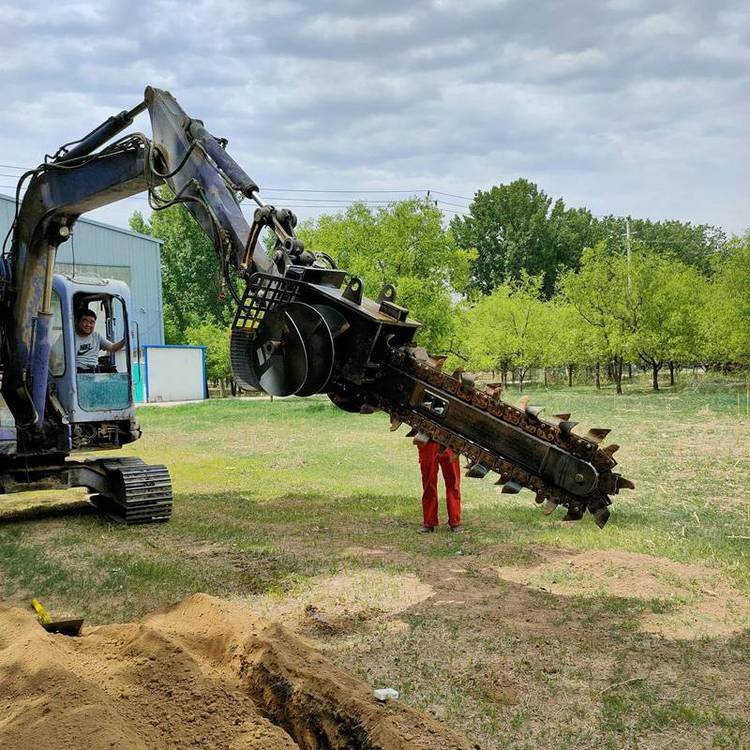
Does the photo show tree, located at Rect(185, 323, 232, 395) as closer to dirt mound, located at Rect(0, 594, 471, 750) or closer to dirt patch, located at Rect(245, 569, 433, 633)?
dirt patch, located at Rect(245, 569, 433, 633)

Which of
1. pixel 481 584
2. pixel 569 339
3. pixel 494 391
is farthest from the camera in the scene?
pixel 569 339

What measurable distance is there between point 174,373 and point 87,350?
2960cm

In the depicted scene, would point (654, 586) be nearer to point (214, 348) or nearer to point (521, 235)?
point (214, 348)

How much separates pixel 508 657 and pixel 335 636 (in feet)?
4.55

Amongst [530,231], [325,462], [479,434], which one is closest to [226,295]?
[479,434]

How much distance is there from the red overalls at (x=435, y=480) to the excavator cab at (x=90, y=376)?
4.00 m

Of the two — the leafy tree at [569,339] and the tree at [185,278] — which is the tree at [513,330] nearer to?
the leafy tree at [569,339]

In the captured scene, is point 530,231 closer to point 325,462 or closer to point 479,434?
point 325,462

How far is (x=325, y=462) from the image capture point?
658 inches

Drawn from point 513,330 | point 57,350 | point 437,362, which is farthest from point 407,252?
point 437,362

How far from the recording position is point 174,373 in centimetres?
3975

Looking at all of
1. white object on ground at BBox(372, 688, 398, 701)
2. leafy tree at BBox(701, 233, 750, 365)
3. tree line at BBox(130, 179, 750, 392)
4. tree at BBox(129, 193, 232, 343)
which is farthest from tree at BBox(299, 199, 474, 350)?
tree at BBox(129, 193, 232, 343)

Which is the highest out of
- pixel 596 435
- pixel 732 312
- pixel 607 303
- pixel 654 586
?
pixel 607 303

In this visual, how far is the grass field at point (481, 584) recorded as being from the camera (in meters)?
5.16
